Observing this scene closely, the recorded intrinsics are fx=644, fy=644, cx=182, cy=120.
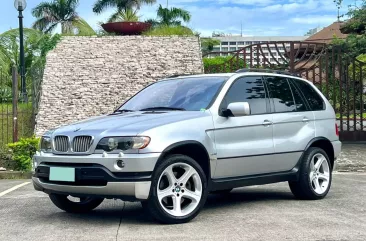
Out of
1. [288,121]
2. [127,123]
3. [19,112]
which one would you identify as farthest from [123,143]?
[19,112]

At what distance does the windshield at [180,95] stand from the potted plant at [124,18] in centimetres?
2169

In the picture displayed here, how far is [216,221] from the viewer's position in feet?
22.2

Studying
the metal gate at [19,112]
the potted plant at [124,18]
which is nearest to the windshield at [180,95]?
the metal gate at [19,112]

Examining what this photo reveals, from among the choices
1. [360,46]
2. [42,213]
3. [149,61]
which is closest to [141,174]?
[42,213]

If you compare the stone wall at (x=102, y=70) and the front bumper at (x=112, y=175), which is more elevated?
the stone wall at (x=102, y=70)

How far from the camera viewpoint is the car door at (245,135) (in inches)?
279

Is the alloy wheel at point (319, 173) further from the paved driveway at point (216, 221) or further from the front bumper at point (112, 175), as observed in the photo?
the front bumper at point (112, 175)

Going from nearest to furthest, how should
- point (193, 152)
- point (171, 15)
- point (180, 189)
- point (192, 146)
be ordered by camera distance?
1. point (180, 189)
2. point (192, 146)
3. point (193, 152)
4. point (171, 15)

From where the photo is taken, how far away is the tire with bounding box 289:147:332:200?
8.09m

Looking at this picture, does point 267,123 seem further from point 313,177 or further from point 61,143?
point 61,143

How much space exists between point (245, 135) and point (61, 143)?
2.08 m

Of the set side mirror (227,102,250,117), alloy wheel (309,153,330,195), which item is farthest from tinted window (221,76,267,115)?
alloy wheel (309,153,330,195)

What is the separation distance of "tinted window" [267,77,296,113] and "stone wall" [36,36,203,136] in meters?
10.5

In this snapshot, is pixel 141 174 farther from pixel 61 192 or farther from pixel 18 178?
pixel 18 178
